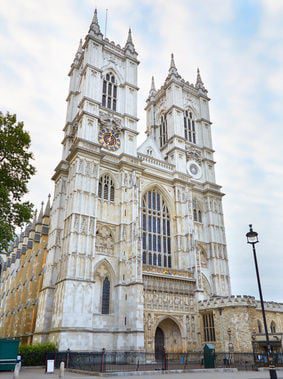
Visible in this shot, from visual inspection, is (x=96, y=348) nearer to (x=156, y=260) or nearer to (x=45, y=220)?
(x=156, y=260)

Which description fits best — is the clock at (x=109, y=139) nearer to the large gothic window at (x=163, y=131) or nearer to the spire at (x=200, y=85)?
the large gothic window at (x=163, y=131)

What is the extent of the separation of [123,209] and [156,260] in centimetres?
620

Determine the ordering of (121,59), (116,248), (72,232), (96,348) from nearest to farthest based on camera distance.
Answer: (96,348)
(72,232)
(116,248)
(121,59)

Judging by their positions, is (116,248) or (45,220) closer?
(116,248)

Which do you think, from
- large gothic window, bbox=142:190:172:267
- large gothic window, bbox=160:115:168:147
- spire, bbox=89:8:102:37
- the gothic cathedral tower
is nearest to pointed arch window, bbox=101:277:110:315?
the gothic cathedral tower

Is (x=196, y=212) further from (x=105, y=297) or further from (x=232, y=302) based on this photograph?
(x=105, y=297)

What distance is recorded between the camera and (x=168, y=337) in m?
29.3

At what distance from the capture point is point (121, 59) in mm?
Answer: 39562

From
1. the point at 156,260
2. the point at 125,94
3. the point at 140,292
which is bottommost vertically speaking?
the point at 140,292

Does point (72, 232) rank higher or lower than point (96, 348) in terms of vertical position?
higher

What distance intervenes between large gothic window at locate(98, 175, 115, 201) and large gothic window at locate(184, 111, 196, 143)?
14465mm

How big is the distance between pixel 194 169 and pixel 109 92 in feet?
45.0

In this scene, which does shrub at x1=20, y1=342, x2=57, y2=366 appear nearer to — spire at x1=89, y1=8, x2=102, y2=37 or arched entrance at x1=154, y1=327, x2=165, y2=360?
arched entrance at x1=154, y1=327, x2=165, y2=360

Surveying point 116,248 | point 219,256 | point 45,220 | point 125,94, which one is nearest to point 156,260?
point 116,248
